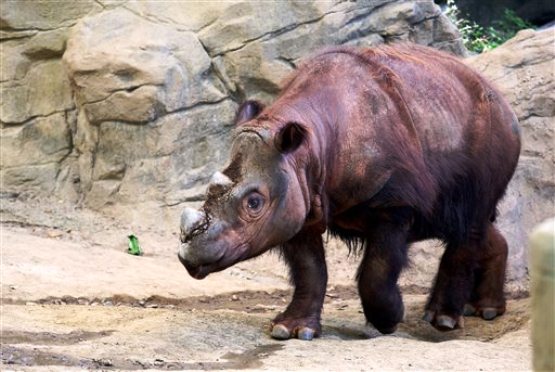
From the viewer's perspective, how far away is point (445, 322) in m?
8.09

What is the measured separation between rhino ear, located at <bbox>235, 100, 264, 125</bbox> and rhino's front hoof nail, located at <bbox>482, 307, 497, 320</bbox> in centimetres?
271

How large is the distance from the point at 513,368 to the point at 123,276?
3924 mm

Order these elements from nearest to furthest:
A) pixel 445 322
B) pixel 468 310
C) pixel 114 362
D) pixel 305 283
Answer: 1. pixel 114 362
2. pixel 305 283
3. pixel 445 322
4. pixel 468 310

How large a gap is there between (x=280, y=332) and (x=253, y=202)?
3.32 feet

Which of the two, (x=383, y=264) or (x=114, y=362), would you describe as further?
(x=383, y=264)

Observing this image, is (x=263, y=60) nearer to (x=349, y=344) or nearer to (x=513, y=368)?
(x=349, y=344)

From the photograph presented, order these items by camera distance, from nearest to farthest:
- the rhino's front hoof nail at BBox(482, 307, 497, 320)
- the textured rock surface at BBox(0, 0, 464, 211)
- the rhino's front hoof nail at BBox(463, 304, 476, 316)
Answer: the rhino's front hoof nail at BBox(482, 307, 497, 320)
the rhino's front hoof nail at BBox(463, 304, 476, 316)
the textured rock surface at BBox(0, 0, 464, 211)

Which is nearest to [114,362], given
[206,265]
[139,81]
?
[206,265]

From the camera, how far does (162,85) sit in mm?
10344

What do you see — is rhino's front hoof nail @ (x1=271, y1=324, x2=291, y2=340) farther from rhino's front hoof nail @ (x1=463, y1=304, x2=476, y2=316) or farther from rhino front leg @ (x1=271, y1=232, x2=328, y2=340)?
rhino's front hoof nail @ (x1=463, y1=304, x2=476, y2=316)

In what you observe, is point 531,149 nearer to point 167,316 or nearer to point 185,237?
point 167,316

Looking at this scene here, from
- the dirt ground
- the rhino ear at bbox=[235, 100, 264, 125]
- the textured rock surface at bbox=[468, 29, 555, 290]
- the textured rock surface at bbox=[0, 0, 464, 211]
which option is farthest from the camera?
the textured rock surface at bbox=[0, 0, 464, 211]

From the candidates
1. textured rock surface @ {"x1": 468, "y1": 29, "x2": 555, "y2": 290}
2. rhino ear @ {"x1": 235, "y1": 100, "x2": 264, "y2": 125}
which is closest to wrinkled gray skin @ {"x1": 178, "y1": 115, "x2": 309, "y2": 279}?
rhino ear @ {"x1": 235, "y1": 100, "x2": 264, "y2": 125}

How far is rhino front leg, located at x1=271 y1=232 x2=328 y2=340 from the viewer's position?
23.1 ft
